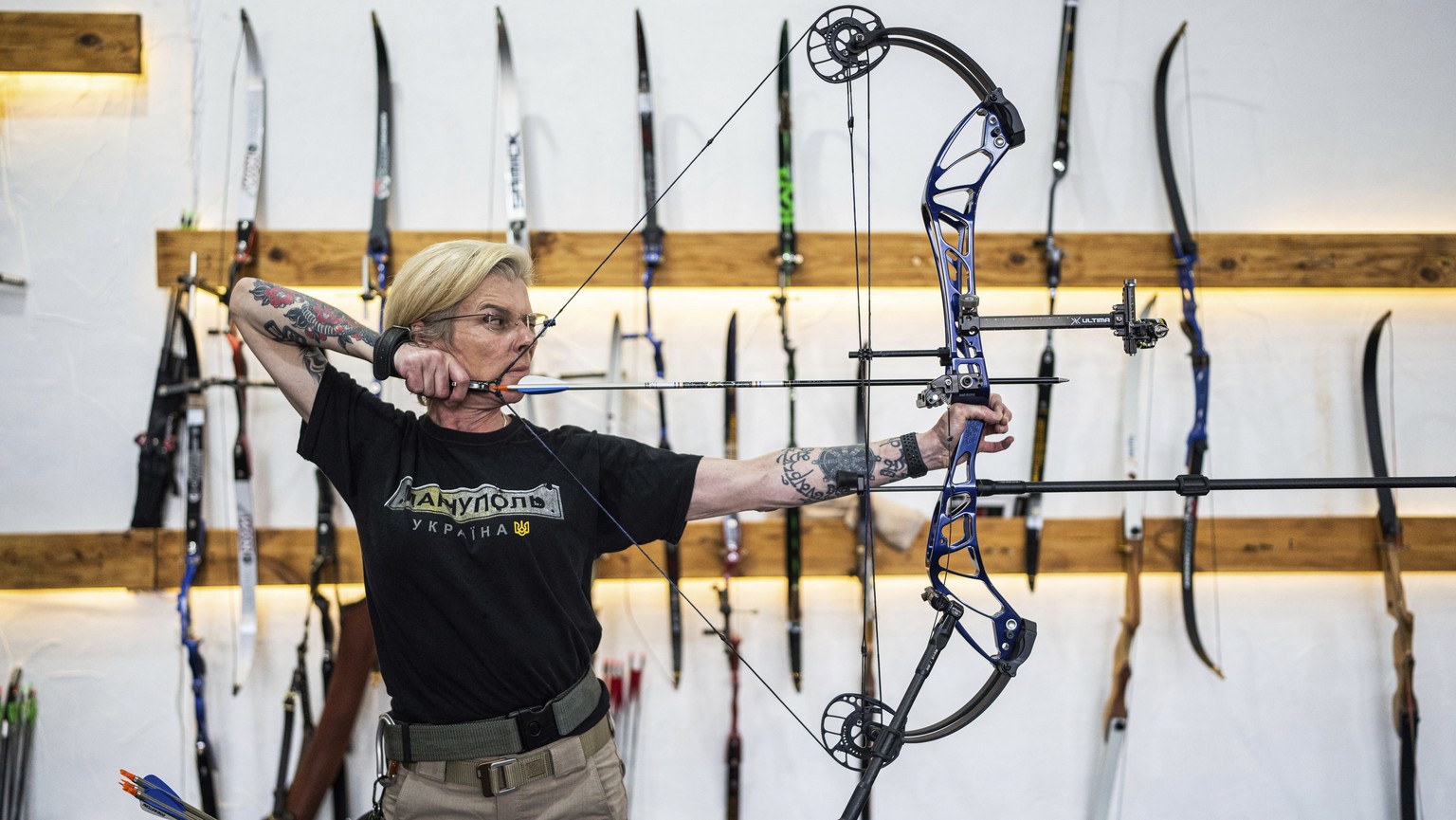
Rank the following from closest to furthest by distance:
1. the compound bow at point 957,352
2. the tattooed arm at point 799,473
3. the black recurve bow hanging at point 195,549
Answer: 1. the compound bow at point 957,352
2. the tattooed arm at point 799,473
3. the black recurve bow hanging at point 195,549

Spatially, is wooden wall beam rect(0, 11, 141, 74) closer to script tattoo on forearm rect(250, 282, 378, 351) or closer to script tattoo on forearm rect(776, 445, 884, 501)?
script tattoo on forearm rect(250, 282, 378, 351)

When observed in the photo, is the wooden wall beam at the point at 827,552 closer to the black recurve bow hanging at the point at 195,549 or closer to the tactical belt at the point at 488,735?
the black recurve bow hanging at the point at 195,549

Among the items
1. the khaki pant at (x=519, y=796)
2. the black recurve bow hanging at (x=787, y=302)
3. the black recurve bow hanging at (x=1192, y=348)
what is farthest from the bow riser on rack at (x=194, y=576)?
the black recurve bow hanging at (x=1192, y=348)

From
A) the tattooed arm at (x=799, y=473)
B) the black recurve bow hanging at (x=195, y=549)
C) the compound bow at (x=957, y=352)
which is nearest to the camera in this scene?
the compound bow at (x=957, y=352)

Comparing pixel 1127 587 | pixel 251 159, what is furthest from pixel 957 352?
pixel 251 159

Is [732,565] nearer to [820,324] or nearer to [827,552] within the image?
[827,552]

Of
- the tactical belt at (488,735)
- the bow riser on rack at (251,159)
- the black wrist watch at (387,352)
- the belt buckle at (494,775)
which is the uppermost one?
the bow riser on rack at (251,159)

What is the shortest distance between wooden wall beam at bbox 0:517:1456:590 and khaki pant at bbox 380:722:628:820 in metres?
0.93

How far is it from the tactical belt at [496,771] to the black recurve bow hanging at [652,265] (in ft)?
3.07

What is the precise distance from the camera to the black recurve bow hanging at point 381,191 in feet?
7.25

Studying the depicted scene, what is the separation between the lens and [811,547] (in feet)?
7.38

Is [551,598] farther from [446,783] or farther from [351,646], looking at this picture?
[351,646]

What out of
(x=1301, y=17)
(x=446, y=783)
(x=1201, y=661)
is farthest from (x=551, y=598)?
(x=1301, y=17)

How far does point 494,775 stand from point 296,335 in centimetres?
72
